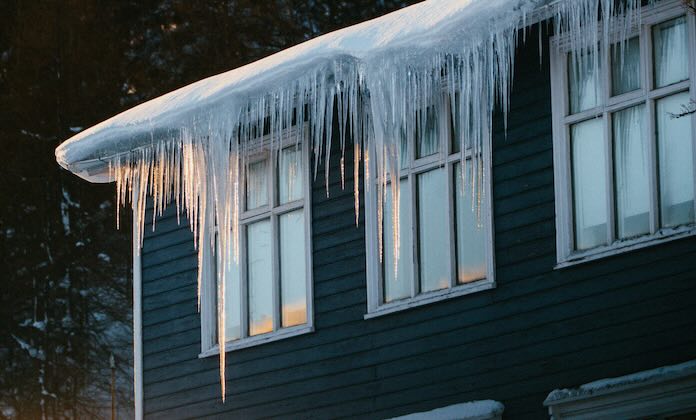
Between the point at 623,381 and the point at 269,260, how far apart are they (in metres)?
4.06

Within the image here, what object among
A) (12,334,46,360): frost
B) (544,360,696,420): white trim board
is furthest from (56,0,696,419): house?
(12,334,46,360): frost

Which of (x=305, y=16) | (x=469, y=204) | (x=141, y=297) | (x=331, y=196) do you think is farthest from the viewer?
(x=305, y=16)

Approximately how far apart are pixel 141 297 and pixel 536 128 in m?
4.68

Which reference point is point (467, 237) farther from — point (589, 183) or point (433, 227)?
point (589, 183)

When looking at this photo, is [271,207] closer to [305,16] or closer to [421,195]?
[421,195]

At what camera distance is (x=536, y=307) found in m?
10.9

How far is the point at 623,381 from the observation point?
1017 centimetres

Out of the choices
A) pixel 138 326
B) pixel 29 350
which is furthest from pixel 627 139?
pixel 29 350

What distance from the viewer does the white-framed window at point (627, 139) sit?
1023 centimetres

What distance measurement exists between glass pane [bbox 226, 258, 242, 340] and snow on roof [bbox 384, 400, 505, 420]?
7.60ft

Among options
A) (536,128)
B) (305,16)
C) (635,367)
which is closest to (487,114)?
(536,128)

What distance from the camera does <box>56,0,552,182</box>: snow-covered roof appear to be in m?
10.5

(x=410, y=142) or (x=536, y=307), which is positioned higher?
(x=410, y=142)

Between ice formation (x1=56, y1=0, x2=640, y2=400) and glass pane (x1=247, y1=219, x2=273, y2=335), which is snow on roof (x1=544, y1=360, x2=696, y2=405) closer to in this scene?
ice formation (x1=56, y1=0, x2=640, y2=400)
